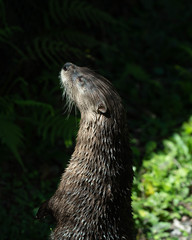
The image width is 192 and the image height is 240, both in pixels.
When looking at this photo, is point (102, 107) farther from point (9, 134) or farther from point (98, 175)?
point (9, 134)

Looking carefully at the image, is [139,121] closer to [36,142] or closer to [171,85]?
[171,85]

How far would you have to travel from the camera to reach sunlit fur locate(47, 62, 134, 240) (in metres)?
2.64

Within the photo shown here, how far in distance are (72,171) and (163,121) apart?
2947 millimetres

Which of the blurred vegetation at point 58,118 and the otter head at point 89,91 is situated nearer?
the otter head at point 89,91

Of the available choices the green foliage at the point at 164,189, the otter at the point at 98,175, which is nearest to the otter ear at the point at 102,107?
the otter at the point at 98,175

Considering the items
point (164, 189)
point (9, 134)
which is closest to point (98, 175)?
point (9, 134)

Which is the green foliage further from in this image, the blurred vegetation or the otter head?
the otter head

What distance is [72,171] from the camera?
277 centimetres

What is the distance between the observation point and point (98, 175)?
2.66 meters

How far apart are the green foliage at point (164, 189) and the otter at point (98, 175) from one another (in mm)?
994

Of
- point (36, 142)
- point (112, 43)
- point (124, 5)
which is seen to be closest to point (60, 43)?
point (36, 142)

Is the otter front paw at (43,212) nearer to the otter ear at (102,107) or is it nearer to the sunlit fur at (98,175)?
the sunlit fur at (98,175)

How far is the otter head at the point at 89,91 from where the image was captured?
264cm

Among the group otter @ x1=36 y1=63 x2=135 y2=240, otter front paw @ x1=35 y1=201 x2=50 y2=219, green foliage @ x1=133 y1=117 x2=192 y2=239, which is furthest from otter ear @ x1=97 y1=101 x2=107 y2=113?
green foliage @ x1=133 y1=117 x2=192 y2=239
